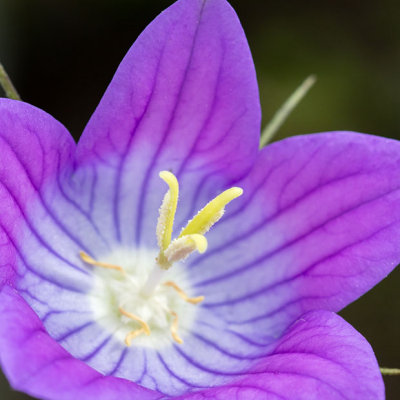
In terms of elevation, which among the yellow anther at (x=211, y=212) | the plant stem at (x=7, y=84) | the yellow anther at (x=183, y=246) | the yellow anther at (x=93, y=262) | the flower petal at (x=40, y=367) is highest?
the plant stem at (x=7, y=84)

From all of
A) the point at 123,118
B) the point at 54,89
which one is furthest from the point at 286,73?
the point at 123,118

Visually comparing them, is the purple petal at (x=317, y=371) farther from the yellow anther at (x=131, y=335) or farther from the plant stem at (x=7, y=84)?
the plant stem at (x=7, y=84)

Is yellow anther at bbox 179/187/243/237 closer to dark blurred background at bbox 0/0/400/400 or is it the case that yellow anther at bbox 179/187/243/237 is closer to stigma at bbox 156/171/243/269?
stigma at bbox 156/171/243/269

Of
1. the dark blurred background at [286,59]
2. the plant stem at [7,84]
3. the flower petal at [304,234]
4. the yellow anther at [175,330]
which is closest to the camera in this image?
the plant stem at [7,84]

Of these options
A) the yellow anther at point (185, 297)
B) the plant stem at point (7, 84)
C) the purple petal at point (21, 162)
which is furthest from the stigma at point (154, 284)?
the plant stem at point (7, 84)

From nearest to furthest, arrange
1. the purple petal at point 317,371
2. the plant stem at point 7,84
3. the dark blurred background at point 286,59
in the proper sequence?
the purple petal at point 317,371
the plant stem at point 7,84
the dark blurred background at point 286,59

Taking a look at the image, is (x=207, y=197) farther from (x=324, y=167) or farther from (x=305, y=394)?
(x=305, y=394)

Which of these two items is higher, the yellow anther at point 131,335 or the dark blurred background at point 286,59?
the dark blurred background at point 286,59
